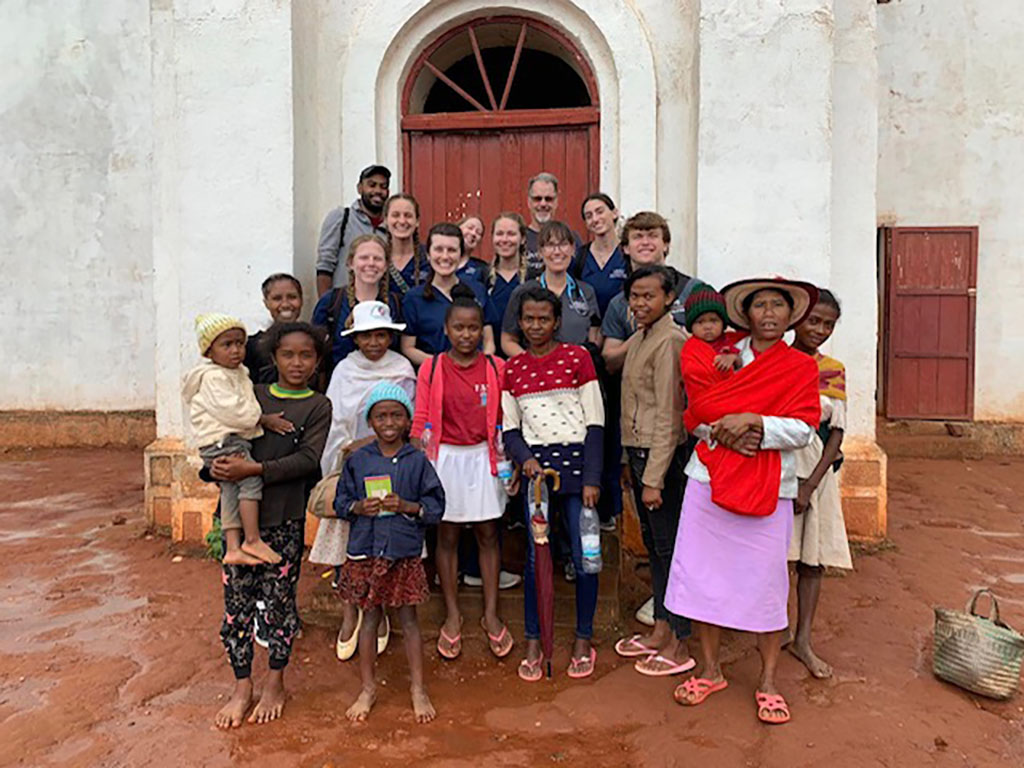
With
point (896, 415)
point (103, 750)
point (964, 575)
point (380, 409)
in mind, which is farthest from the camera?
point (896, 415)

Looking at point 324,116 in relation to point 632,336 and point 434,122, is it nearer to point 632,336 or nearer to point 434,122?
point 434,122

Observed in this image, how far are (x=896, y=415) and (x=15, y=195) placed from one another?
9.80m

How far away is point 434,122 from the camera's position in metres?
5.64

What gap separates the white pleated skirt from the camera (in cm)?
339

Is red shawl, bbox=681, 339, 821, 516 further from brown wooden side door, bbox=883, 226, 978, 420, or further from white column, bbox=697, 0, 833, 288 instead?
brown wooden side door, bbox=883, 226, 978, 420

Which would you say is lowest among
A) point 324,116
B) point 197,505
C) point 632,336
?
point 197,505

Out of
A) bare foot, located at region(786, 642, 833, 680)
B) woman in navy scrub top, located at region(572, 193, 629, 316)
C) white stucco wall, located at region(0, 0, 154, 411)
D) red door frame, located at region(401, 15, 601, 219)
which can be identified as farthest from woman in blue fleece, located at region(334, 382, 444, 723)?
white stucco wall, located at region(0, 0, 154, 411)

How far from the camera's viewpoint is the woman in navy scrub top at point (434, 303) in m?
3.76

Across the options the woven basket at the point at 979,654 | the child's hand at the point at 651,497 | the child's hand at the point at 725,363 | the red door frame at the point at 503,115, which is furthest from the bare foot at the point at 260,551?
the red door frame at the point at 503,115

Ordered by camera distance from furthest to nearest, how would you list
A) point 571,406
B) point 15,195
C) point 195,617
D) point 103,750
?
point 15,195, point 195,617, point 571,406, point 103,750

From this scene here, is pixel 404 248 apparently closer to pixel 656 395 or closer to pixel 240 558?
pixel 656 395

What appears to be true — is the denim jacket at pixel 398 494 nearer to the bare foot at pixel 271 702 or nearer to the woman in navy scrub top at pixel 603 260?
the bare foot at pixel 271 702

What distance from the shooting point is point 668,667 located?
3.37 metres

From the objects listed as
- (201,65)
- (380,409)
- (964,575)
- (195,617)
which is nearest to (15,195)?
(201,65)
